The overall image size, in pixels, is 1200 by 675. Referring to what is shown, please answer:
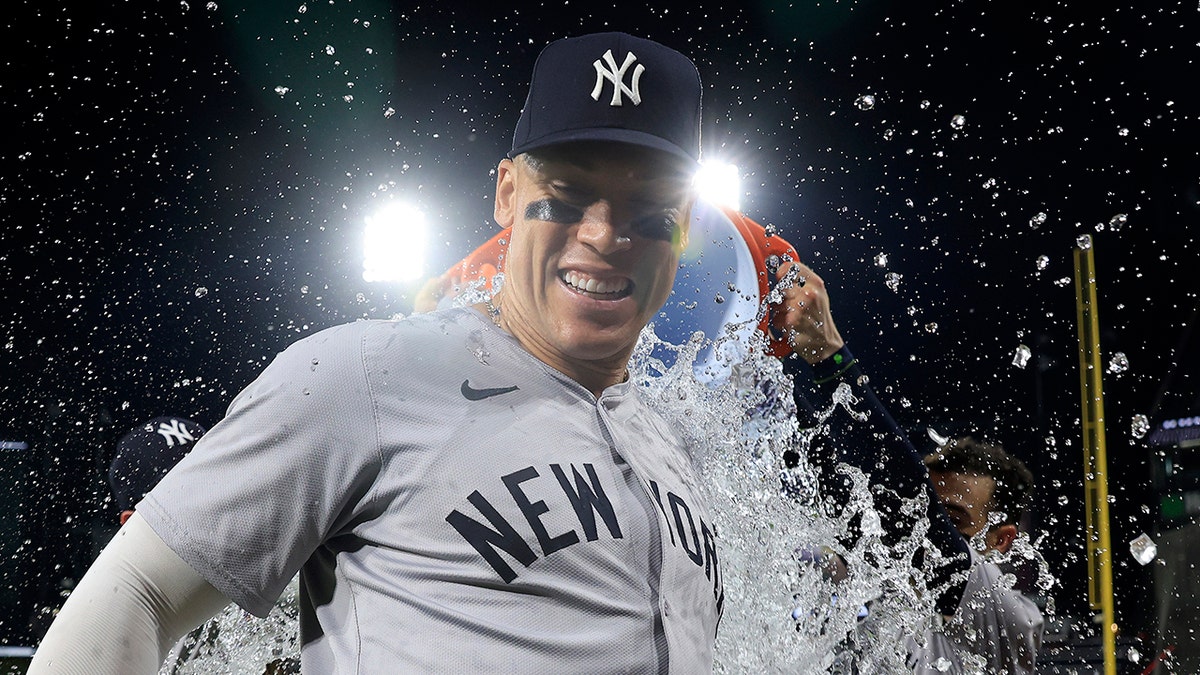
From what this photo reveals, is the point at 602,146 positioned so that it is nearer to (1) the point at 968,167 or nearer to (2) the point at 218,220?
(1) the point at 968,167

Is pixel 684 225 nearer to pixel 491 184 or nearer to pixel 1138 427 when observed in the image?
pixel 1138 427

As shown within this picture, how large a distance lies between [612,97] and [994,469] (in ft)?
9.08

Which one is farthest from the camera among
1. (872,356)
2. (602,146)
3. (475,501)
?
(872,356)

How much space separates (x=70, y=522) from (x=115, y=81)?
19.2 ft

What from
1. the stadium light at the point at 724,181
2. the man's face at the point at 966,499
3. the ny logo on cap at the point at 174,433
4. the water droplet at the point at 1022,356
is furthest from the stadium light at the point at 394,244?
the man's face at the point at 966,499

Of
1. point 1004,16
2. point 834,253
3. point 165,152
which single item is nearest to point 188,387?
point 165,152

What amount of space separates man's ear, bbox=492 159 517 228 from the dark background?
5.52m

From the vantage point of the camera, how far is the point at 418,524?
122 centimetres

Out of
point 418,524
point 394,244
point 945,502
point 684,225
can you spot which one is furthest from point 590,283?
point 394,244

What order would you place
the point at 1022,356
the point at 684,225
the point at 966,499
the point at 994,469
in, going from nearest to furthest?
the point at 684,225, the point at 966,499, the point at 994,469, the point at 1022,356

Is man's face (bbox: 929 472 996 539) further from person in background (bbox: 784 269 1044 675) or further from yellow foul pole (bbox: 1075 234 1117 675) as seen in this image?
yellow foul pole (bbox: 1075 234 1117 675)

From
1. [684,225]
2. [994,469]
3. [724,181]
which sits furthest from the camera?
[724,181]

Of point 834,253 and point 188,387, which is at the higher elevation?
point 834,253

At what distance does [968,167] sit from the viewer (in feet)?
30.1
